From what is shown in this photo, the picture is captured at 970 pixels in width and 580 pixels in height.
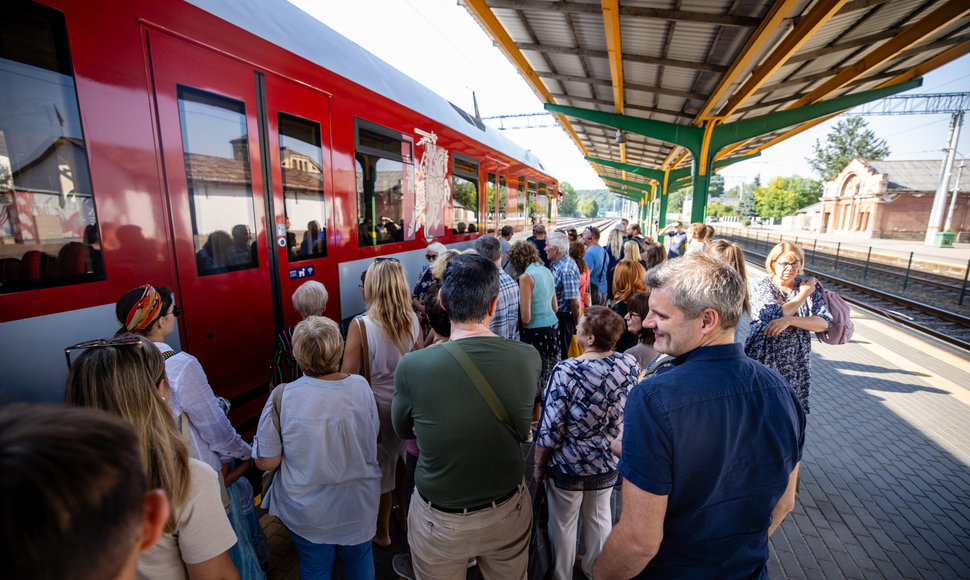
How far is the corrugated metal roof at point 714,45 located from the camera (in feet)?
16.0

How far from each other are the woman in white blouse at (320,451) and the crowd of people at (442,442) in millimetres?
10

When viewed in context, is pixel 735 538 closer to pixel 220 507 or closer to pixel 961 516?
pixel 220 507

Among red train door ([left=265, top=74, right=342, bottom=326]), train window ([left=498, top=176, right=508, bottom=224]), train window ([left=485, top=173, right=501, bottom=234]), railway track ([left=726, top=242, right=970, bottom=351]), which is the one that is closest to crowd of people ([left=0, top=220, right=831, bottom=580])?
red train door ([left=265, top=74, right=342, bottom=326])

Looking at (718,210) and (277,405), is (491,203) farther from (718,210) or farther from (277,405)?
(718,210)

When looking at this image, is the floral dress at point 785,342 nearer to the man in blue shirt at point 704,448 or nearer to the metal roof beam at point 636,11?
the man in blue shirt at point 704,448

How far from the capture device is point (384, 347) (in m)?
2.90

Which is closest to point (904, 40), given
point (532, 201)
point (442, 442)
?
point (442, 442)

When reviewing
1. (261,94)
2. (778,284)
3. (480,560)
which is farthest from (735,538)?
(261,94)

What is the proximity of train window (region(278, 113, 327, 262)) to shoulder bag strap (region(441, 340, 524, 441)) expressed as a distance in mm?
2539

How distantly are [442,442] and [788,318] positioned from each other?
2793 mm

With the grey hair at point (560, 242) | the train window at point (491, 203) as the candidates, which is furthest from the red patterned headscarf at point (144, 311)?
the train window at point (491, 203)

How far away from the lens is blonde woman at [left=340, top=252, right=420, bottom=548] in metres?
2.87

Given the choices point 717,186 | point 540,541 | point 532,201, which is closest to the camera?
point 540,541

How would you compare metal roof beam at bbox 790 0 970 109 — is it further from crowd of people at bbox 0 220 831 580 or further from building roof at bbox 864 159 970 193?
building roof at bbox 864 159 970 193
